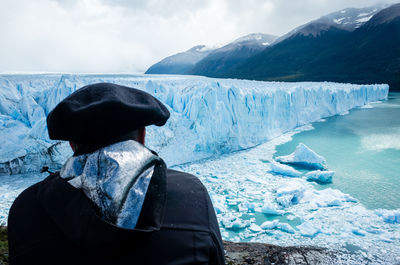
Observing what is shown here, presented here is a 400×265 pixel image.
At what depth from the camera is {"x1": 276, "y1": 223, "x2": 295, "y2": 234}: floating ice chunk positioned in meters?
3.34

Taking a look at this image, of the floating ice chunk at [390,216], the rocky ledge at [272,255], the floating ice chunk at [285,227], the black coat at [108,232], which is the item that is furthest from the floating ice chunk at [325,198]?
the black coat at [108,232]

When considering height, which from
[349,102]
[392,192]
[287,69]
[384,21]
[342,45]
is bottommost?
[392,192]

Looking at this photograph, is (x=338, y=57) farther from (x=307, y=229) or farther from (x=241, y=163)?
(x=307, y=229)

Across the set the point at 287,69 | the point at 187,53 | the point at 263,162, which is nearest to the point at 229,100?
the point at 263,162

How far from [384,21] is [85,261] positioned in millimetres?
71199

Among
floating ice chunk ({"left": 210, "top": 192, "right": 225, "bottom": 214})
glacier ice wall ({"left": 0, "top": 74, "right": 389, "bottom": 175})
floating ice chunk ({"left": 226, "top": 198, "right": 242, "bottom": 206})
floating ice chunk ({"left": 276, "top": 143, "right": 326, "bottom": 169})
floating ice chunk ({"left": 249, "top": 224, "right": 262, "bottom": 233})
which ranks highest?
glacier ice wall ({"left": 0, "top": 74, "right": 389, "bottom": 175})

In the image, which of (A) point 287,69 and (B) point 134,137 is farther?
(A) point 287,69

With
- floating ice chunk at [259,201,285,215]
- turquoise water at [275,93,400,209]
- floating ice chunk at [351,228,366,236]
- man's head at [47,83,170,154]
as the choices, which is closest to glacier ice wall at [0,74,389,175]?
turquoise water at [275,93,400,209]

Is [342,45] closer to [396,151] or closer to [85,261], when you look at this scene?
[396,151]

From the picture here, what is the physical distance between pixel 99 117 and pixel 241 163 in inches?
225

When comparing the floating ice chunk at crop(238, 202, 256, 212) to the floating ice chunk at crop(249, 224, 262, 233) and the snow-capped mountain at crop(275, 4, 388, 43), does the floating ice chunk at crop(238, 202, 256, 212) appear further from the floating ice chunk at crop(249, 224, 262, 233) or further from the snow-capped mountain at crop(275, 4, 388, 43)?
the snow-capped mountain at crop(275, 4, 388, 43)

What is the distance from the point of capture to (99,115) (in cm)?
67

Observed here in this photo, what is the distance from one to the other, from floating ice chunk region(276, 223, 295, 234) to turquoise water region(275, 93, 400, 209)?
1.68 m

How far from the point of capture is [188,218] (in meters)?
0.63
